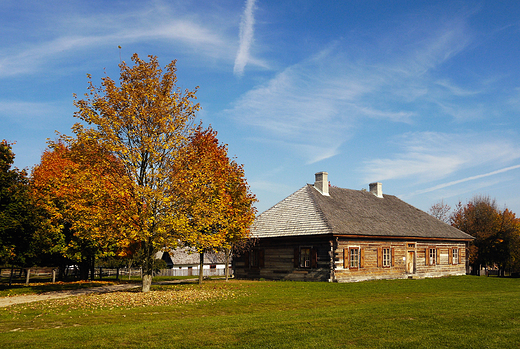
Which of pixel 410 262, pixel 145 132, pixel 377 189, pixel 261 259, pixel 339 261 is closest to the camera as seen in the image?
pixel 145 132

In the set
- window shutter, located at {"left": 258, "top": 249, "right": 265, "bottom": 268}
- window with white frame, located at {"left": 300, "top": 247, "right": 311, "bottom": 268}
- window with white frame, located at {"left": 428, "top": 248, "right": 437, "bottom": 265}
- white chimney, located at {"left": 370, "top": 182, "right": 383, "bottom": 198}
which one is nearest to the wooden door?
window with white frame, located at {"left": 428, "top": 248, "right": 437, "bottom": 265}

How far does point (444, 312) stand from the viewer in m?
13.0

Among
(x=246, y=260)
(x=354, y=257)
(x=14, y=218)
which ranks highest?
(x=14, y=218)

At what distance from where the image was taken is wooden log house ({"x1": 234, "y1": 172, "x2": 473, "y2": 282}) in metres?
31.4

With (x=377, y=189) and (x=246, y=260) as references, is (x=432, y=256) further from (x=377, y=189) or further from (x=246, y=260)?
(x=246, y=260)

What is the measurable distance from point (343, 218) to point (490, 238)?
26135 millimetres

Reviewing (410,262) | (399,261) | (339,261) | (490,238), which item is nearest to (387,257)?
(399,261)

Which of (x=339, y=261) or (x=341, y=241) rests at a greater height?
(x=341, y=241)

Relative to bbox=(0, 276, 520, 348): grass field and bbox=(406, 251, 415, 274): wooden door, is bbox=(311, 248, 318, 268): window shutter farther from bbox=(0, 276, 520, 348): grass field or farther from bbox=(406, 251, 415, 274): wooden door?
bbox=(0, 276, 520, 348): grass field

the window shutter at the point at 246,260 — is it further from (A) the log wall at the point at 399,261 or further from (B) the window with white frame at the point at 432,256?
(B) the window with white frame at the point at 432,256

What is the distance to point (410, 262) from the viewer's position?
1484 inches

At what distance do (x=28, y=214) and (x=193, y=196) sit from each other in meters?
13.3

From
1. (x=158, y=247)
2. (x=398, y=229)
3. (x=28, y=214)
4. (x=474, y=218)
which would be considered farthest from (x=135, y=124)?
(x=474, y=218)

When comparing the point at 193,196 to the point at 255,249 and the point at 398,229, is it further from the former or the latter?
the point at 398,229
